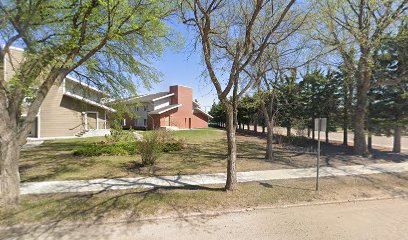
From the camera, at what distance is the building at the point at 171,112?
117 ft

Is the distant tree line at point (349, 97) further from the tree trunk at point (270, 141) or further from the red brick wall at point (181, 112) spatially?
the red brick wall at point (181, 112)

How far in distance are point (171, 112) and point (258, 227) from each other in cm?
3305

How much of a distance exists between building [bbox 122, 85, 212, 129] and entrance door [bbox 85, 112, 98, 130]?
986 cm

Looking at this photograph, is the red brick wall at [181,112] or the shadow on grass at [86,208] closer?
the shadow on grass at [86,208]

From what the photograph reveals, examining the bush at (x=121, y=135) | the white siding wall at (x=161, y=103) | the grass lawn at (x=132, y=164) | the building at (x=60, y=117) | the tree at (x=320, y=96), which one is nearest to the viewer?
the grass lawn at (x=132, y=164)

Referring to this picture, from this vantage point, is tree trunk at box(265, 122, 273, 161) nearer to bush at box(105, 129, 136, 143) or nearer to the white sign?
the white sign

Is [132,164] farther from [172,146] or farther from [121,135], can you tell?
[121,135]

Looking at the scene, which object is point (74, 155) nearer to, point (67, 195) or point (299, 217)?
point (67, 195)

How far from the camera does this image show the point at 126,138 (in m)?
15.1

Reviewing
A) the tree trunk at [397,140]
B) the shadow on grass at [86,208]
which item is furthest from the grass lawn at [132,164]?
the shadow on grass at [86,208]

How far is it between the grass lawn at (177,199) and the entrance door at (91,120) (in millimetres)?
18780

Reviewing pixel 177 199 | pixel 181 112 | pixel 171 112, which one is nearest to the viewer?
pixel 177 199

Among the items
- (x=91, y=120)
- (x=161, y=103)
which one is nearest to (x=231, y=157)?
(x=91, y=120)

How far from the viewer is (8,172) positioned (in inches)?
216
